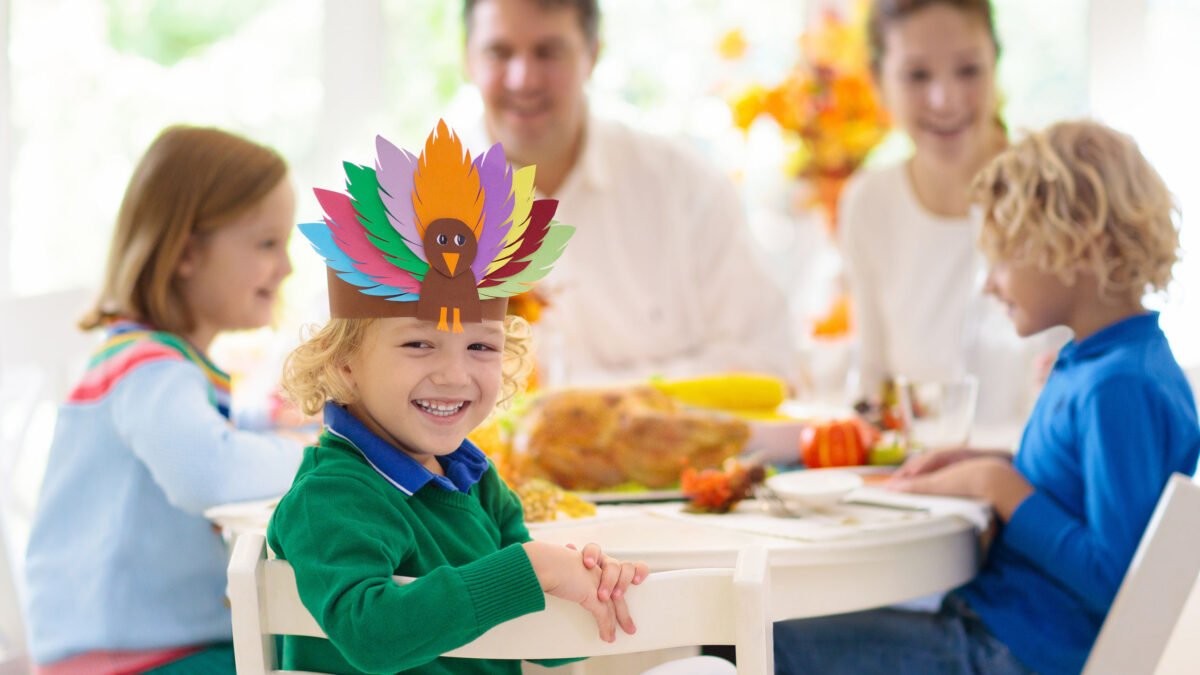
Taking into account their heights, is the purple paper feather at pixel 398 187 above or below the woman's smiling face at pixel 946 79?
below

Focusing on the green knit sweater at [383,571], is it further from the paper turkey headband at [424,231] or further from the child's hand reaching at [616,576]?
the paper turkey headband at [424,231]

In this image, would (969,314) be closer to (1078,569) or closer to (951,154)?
(951,154)

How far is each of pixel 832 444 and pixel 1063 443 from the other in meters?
0.36

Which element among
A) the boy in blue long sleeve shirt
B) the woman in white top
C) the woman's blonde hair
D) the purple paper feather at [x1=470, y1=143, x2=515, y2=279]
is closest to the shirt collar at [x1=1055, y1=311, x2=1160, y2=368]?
the boy in blue long sleeve shirt

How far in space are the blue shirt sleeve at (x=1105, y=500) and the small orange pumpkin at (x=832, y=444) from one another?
301mm

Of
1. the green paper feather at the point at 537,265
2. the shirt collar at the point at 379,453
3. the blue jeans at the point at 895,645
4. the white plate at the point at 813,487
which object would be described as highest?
the green paper feather at the point at 537,265

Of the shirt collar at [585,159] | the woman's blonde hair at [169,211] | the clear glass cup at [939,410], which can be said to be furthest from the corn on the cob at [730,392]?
the shirt collar at [585,159]

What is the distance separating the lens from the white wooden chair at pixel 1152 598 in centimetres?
113

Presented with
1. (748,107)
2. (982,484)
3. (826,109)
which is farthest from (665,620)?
(826,109)

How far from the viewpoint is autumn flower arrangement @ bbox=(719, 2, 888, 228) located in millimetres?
3076

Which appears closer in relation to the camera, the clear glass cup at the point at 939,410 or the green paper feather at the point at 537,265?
the green paper feather at the point at 537,265

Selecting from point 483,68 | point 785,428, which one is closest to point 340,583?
point 785,428

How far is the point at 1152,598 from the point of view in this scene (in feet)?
→ 3.78

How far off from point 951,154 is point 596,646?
2.20m
